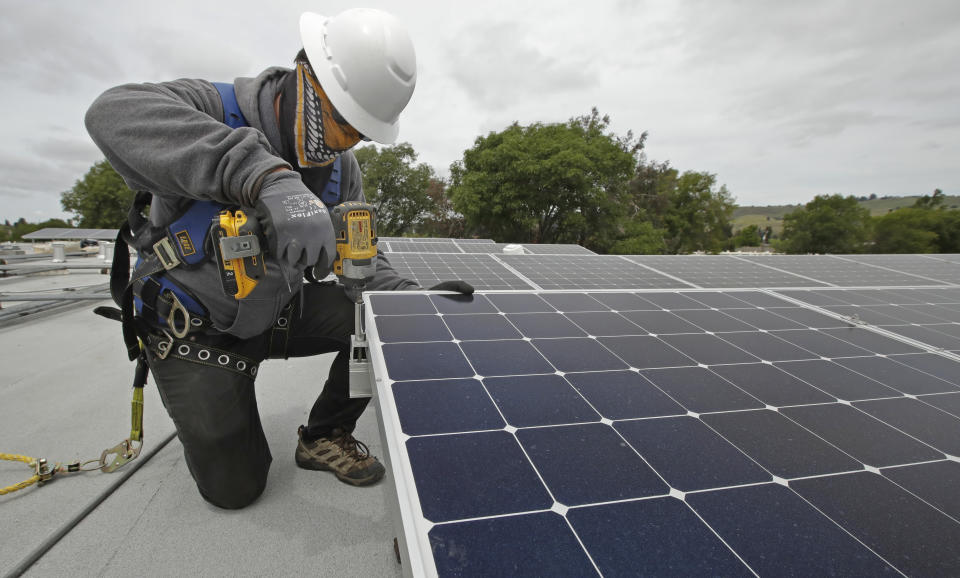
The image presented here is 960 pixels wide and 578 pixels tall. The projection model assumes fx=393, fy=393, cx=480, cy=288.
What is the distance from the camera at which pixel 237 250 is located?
6.23 ft

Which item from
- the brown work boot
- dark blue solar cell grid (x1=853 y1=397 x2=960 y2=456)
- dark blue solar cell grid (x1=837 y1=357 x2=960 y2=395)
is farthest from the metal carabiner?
dark blue solar cell grid (x1=837 y1=357 x2=960 y2=395)

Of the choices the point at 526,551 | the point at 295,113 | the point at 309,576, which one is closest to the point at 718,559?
the point at 526,551

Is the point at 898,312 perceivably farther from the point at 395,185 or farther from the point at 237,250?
the point at 395,185

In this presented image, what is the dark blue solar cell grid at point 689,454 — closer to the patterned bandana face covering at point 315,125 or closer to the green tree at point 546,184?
the patterned bandana face covering at point 315,125

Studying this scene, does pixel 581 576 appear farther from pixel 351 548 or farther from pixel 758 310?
pixel 758 310

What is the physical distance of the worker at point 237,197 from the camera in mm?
1880

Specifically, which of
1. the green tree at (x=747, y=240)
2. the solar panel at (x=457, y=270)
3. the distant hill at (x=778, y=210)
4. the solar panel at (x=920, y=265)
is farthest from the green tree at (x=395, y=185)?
the distant hill at (x=778, y=210)

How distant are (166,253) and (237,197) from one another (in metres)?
0.86

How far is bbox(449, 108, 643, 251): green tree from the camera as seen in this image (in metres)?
24.8

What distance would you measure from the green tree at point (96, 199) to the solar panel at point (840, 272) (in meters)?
46.2

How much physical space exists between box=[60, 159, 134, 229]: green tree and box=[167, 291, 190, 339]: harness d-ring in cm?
4397

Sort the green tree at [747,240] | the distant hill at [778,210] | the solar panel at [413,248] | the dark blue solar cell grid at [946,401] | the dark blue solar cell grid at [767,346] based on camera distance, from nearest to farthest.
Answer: the dark blue solar cell grid at [946,401]
the dark blue solar cell grid at [767,346]
the solar panel at [413,248]
the green tree at [747,240]
the distant hill at [778,210]

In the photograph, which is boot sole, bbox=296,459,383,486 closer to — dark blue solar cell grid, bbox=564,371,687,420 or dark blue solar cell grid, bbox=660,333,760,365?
dark blue solar cell grid, bbox=564,371,687,420

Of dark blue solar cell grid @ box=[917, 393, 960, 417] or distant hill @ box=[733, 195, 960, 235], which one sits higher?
distant hill @ box=[733, 195, 960, 235]
